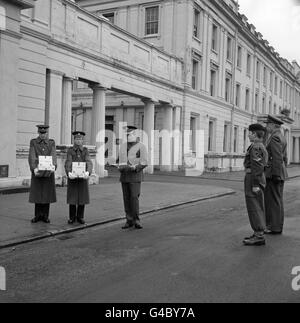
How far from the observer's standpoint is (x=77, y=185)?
9125 mm

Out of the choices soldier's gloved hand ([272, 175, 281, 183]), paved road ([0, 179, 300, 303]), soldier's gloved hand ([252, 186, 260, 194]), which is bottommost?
paved road ([0, 179, 300, 303])

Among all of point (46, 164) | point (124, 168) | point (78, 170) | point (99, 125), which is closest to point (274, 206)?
point (124, 168)

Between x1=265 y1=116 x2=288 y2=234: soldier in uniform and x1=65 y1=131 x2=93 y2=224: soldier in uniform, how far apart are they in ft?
11.5

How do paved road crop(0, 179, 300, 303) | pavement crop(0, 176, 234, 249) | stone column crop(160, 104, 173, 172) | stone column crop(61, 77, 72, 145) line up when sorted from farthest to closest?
stone column crop(160, 104, 173, 172) → stone column crop(61, 77, 72, 145) → pavement crop(0, 176, 234, 249) → paved road crop(0, 179, 300, 303)

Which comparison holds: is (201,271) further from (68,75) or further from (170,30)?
(170,30)

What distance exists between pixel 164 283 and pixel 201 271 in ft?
2.42

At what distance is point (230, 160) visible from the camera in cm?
3167

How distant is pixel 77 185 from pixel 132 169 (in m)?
1.18

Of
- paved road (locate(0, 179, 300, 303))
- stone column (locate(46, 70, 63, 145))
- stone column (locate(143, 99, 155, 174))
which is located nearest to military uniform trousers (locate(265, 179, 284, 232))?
paved road (locate(0, 179, 300, 303))

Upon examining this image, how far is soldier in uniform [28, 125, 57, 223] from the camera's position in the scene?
893cm

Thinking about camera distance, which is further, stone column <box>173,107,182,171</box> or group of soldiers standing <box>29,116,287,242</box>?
stone column <box>173,107,182,171</box>

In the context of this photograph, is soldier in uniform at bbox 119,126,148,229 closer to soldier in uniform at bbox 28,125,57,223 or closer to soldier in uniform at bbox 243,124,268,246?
soldier in uniform at bbox 28,125,57,223

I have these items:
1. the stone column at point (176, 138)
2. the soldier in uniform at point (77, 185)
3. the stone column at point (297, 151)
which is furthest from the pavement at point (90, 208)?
the stone column at point (297, 151)

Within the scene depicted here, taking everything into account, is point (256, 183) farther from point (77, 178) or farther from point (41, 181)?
point (41, 181)
